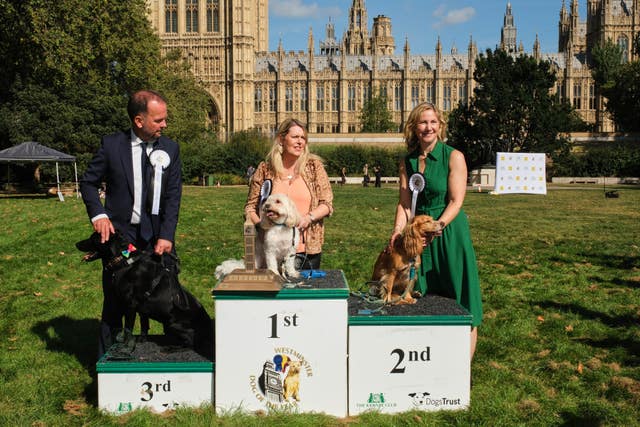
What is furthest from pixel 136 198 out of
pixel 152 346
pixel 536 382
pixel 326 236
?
pixel 326 236

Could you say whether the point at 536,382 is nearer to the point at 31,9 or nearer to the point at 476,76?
the point at 31,9

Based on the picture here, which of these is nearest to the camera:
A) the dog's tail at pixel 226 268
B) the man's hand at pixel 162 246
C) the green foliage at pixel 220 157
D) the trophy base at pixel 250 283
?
the trophy base at pixel 250 283

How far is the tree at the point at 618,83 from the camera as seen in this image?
157 feet

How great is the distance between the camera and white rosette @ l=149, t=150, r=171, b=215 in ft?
13.9

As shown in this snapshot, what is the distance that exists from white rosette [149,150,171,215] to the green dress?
1.65 m

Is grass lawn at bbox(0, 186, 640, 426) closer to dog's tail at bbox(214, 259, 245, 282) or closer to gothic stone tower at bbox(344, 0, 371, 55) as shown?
dog's tail at bbox(214, 259, 245, 282)

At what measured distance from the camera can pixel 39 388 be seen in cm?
444

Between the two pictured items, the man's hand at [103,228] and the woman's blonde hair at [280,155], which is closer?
the man's hand at [103,228]

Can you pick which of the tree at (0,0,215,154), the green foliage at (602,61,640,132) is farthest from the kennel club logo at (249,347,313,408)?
the green foliage at (602,61,640,132)

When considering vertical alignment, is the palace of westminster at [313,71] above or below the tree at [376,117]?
above

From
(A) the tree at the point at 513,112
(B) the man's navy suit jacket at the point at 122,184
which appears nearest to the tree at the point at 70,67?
(A) the tree at the point at 513,112

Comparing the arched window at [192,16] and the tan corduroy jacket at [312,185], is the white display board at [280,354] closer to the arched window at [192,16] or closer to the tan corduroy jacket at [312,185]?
the tan corduroy jacket at [312,185]

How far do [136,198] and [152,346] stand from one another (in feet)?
3.21

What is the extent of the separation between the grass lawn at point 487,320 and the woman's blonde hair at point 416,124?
171 cm
